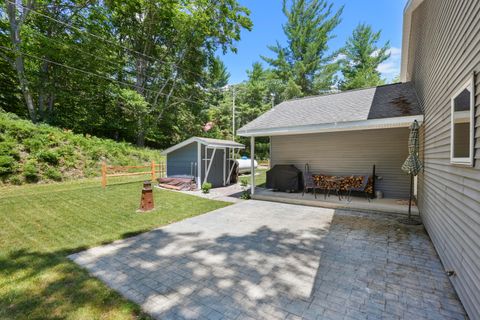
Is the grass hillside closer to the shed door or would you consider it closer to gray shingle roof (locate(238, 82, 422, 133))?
the shed door

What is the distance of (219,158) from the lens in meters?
10.5

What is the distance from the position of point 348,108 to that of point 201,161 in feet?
19.2

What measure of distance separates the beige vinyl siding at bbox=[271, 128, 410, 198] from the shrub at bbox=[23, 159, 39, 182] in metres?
9.59

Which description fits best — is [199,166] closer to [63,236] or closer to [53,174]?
[63,236]

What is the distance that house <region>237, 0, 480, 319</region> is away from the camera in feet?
7.07

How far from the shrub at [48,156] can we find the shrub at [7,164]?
91 centimetres

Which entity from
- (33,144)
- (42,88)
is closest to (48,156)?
(33,144)

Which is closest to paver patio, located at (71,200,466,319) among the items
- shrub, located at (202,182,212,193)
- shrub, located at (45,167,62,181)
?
shrub, located at (202,182,212,193)

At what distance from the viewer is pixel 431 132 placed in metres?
4.21

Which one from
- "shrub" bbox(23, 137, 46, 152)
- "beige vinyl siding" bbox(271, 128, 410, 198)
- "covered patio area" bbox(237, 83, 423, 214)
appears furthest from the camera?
"shrub" bbox(23, 137, 46, 152)

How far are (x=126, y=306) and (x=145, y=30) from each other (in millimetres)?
20395

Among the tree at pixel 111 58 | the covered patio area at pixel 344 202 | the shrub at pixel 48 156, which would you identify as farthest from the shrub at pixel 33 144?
the covered patio area at pixel 344 202

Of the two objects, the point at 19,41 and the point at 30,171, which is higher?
the point at 19,41

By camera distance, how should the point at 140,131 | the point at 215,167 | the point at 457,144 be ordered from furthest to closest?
the point at 140,131
the point at 215,167
the point at 457,144
